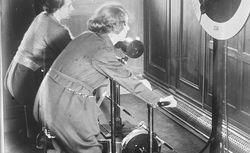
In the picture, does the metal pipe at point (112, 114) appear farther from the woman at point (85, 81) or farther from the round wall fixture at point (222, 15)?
the round wall fixture at point (222, 15)

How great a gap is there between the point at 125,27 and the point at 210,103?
2.24 ft

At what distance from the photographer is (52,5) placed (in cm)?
283

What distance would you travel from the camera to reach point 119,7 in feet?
9.00

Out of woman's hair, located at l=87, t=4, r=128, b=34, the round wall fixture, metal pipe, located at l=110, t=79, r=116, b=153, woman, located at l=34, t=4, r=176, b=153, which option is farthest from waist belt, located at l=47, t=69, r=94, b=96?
the round wall fixture

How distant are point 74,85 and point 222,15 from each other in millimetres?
895

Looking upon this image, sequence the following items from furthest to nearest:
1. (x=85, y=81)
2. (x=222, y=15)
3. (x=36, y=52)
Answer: (x=36, y=52), (x=85, y=81), (x=222, y=15)

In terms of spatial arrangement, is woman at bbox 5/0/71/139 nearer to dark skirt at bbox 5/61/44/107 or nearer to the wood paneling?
dark skirt at bbox 5/61/44/107

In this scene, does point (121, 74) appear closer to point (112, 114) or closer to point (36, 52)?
point (112, 114)

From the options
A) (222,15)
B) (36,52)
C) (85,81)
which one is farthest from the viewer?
(36,52)

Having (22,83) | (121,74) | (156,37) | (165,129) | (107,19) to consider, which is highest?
(107,19)

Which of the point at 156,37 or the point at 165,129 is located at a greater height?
the point at 156,37

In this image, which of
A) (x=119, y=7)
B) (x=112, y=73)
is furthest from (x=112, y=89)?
(x=119, y=7)

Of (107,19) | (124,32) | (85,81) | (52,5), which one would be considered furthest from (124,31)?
(52,5)

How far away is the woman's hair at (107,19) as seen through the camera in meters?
2.72
